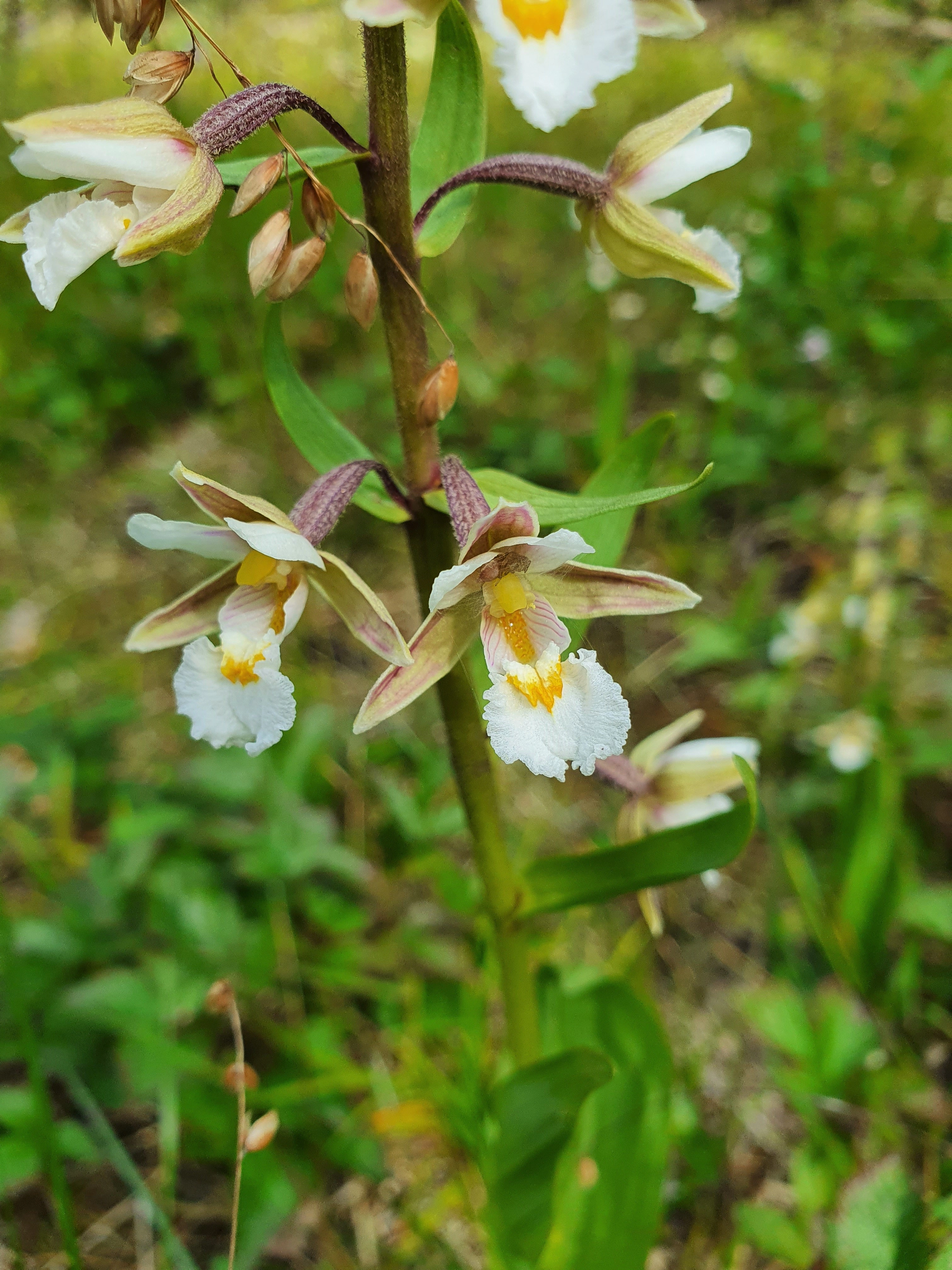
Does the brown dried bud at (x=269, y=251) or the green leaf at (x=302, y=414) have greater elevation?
the brown dried bud at (x=269, y=251)

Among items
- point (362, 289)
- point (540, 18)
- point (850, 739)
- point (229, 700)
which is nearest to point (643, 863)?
point (229, 700)

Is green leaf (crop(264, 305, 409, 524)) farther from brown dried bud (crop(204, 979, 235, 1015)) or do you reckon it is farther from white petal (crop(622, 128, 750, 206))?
brown dried bud (crop(204, 979, 235, 1015))

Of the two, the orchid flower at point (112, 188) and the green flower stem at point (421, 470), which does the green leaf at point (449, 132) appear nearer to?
the green flower stem at point (421, 470)

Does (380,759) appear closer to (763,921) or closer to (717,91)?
(763,921)

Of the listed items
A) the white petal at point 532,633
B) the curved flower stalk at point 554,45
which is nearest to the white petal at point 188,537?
the white petal at point 532,633

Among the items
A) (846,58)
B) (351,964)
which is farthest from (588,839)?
(846,58)

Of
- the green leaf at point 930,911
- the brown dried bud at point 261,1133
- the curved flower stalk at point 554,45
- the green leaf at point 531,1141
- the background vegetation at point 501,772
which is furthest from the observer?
the green leaf at point 930,911
